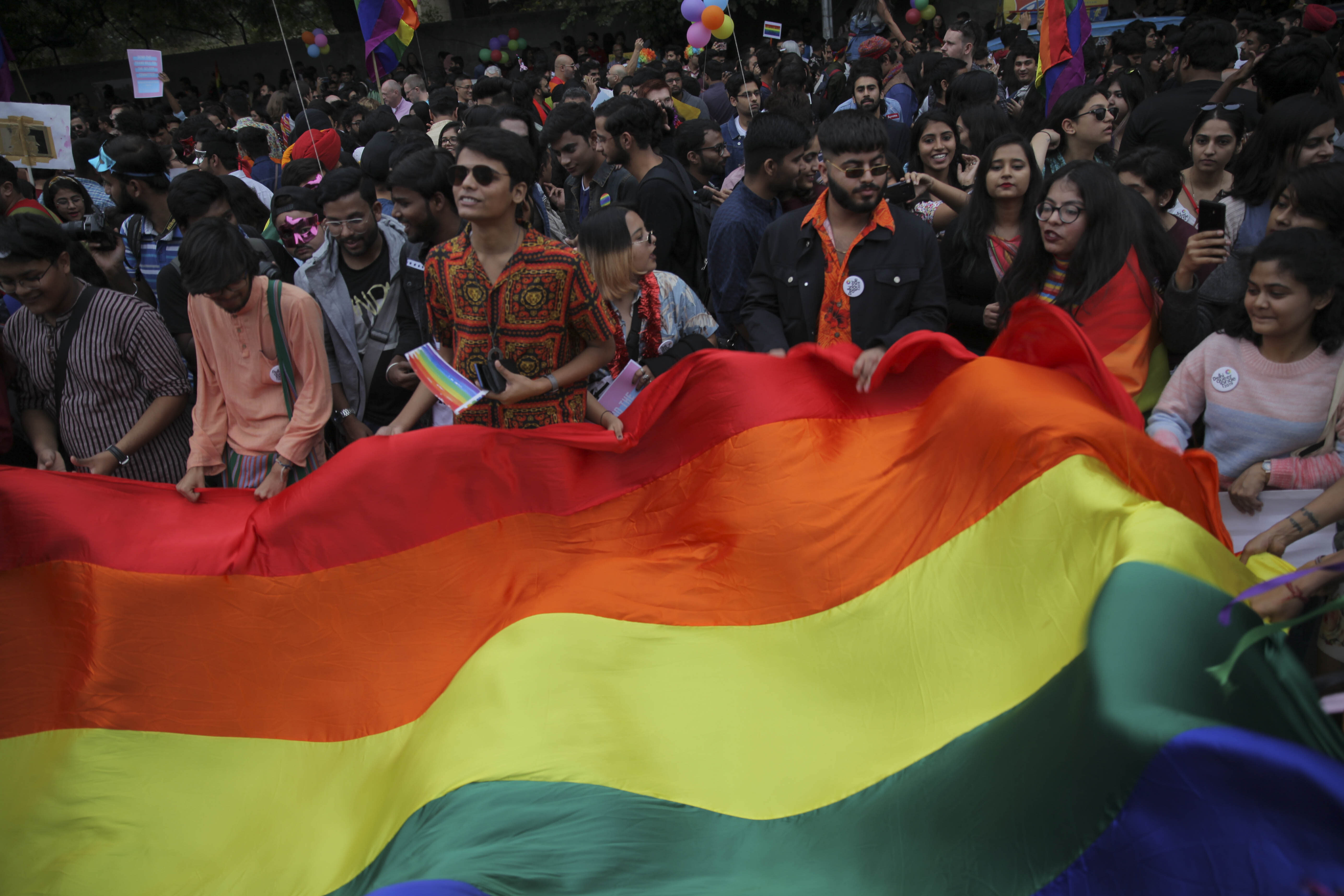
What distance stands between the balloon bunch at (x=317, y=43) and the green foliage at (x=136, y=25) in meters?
1.13

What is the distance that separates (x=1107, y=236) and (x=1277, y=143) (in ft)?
4.84

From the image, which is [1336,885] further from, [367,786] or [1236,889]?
[367,786]

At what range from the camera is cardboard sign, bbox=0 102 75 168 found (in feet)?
22.1

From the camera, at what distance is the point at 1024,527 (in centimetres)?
256

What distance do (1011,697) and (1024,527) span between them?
529 millimetres

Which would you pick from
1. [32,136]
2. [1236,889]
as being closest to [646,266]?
[1236,889]

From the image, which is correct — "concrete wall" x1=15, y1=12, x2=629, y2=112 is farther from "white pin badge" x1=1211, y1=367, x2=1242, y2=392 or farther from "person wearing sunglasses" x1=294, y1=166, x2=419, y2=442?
"white pin badge" x1=1211, y1=367, x2=1242, y2=392

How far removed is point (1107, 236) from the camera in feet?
11.8

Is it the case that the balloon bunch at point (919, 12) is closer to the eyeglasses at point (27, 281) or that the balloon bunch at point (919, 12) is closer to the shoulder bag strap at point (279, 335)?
the shoulder bag strap at point (279, 335)

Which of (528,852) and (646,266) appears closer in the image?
(528,852)

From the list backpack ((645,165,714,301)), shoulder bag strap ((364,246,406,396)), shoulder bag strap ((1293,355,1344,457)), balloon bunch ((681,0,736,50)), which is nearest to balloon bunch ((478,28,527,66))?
balloon bunch ((681,0,736,50))

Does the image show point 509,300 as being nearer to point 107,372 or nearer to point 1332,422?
point 107,372

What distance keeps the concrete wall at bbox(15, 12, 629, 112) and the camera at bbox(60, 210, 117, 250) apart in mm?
22263

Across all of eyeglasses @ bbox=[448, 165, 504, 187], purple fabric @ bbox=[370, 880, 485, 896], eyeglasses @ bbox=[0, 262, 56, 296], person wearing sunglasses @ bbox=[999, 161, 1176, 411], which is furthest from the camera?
eyeglasses @ bbox=[0, 262, 56, 296]
